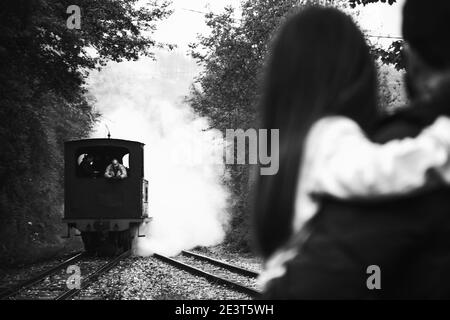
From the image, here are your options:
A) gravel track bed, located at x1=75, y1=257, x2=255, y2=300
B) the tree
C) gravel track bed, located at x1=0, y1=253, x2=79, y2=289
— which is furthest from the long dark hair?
the tree

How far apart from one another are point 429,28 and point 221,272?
11.7 m

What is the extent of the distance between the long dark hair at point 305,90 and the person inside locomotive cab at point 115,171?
16039mm

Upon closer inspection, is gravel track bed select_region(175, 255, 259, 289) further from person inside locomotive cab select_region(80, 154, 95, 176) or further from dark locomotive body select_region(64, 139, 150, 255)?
person inside locomotive cab select_region(80, 154, 95, 176)

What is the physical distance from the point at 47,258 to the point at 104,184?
2728 mm

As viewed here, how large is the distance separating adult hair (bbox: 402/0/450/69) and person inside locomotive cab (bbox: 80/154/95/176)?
659 inches

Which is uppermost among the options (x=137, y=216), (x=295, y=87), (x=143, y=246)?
(x=295, y=87)

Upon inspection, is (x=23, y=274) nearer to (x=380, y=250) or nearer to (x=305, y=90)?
(x=305, y=90)

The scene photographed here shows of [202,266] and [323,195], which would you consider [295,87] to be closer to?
[323,195]

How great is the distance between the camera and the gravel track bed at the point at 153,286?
9078 mm

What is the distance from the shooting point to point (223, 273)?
484 inches

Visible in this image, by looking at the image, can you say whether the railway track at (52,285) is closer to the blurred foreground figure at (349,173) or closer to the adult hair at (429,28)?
the blurred foreground figure at (349,173)

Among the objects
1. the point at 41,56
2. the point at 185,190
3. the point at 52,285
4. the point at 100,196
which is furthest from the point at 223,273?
the point at 185,190
